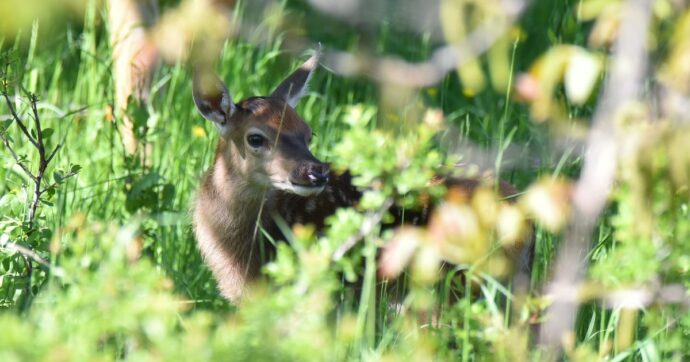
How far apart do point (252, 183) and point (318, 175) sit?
518mm

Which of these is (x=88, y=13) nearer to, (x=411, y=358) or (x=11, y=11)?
(x=411, y=358)

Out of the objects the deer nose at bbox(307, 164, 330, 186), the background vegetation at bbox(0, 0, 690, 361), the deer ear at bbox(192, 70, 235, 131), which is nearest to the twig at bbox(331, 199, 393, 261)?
the background vegetation at bbox(0, 0, 690, 361)

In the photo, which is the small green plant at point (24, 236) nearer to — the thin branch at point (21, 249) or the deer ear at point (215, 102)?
the thin branch at point (21, 249)

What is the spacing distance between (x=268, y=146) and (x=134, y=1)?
136cm

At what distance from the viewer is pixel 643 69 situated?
2.36 m

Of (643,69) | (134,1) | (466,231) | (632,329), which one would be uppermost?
(134,1)

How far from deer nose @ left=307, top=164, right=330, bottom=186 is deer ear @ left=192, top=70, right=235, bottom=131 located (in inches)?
26.4

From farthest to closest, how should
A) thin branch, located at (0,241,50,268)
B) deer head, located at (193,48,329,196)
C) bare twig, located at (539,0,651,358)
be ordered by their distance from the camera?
deer head, located at (193,48,329,196)
thin branch, located at (0,241,50,268)
bare twig, located at (539,0,651,358)

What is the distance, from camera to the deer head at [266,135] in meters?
4.67

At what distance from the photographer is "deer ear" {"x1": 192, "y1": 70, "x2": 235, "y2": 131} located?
5.00m

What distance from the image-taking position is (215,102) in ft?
16.7

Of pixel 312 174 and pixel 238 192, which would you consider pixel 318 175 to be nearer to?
pixel 312 174

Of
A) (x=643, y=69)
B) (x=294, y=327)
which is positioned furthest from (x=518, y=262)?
(x=643, y=69)

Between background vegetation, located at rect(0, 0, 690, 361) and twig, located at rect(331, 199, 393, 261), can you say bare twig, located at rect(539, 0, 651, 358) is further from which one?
twig, located at rect(331, 199, 393, 261)
